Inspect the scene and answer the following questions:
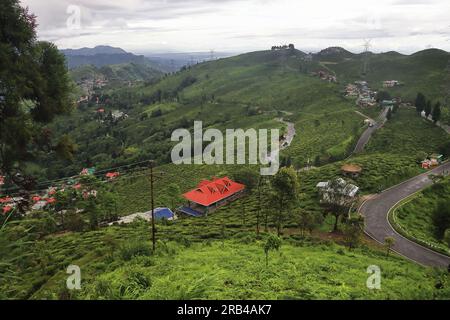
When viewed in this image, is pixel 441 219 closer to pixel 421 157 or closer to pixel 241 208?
pixel 241 208

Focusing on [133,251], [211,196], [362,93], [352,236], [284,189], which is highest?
[362,93]

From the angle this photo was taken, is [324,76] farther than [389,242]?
Yes

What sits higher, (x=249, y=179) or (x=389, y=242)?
(x=389, y=242)

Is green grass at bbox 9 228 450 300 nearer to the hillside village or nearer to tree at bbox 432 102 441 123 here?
the hillside village

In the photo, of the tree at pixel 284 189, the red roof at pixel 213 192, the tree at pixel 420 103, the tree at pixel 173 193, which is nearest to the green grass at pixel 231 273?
the tree at pixel 284 189

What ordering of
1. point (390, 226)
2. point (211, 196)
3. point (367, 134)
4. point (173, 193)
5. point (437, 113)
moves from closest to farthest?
point (390, 226)
point (211, 196)
point (173, 193)
point (437, 113)
point (367, 134)

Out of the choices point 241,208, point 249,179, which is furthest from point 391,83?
point 241,208

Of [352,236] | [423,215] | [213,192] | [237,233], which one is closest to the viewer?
[352,236]

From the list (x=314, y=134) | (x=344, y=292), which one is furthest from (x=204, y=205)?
(x=314, y=134)
